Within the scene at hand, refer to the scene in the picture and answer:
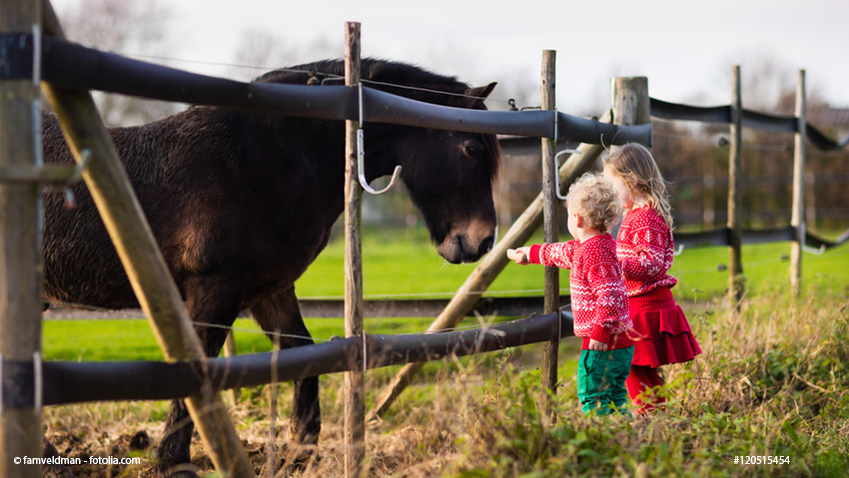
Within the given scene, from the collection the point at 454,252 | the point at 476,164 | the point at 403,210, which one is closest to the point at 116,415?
the point at 454,252

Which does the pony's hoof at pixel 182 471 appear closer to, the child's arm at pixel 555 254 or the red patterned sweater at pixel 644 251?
the child's arm at pixel 555 254

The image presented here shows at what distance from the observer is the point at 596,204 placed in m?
3.20

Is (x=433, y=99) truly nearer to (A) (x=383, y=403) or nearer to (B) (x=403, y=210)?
(A) (x=383, y=403)

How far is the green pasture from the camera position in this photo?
6.61m

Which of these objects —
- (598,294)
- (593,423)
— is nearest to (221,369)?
(593,423)

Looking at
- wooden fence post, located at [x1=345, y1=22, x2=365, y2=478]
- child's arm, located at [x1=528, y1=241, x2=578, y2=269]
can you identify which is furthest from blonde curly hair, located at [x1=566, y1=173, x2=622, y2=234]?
wooden fence post, located at [x1=345, y1=22, x2=365, y2=478]

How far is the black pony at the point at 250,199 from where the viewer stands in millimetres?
3248

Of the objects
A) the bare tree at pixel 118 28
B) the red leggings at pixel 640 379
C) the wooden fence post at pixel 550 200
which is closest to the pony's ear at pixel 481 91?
the wooden fence post at pixel 550 200

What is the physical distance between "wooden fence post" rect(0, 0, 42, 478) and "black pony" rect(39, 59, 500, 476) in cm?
114

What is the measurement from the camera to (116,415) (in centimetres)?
454

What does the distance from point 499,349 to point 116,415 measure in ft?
9.16

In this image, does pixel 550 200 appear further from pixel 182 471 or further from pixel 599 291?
pixel 182 471

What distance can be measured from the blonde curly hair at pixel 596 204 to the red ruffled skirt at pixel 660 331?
1.77 ft

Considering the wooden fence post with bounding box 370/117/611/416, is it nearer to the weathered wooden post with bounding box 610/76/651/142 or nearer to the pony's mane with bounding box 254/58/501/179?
the weathered wooden post with bounding box 610/76/651/142
